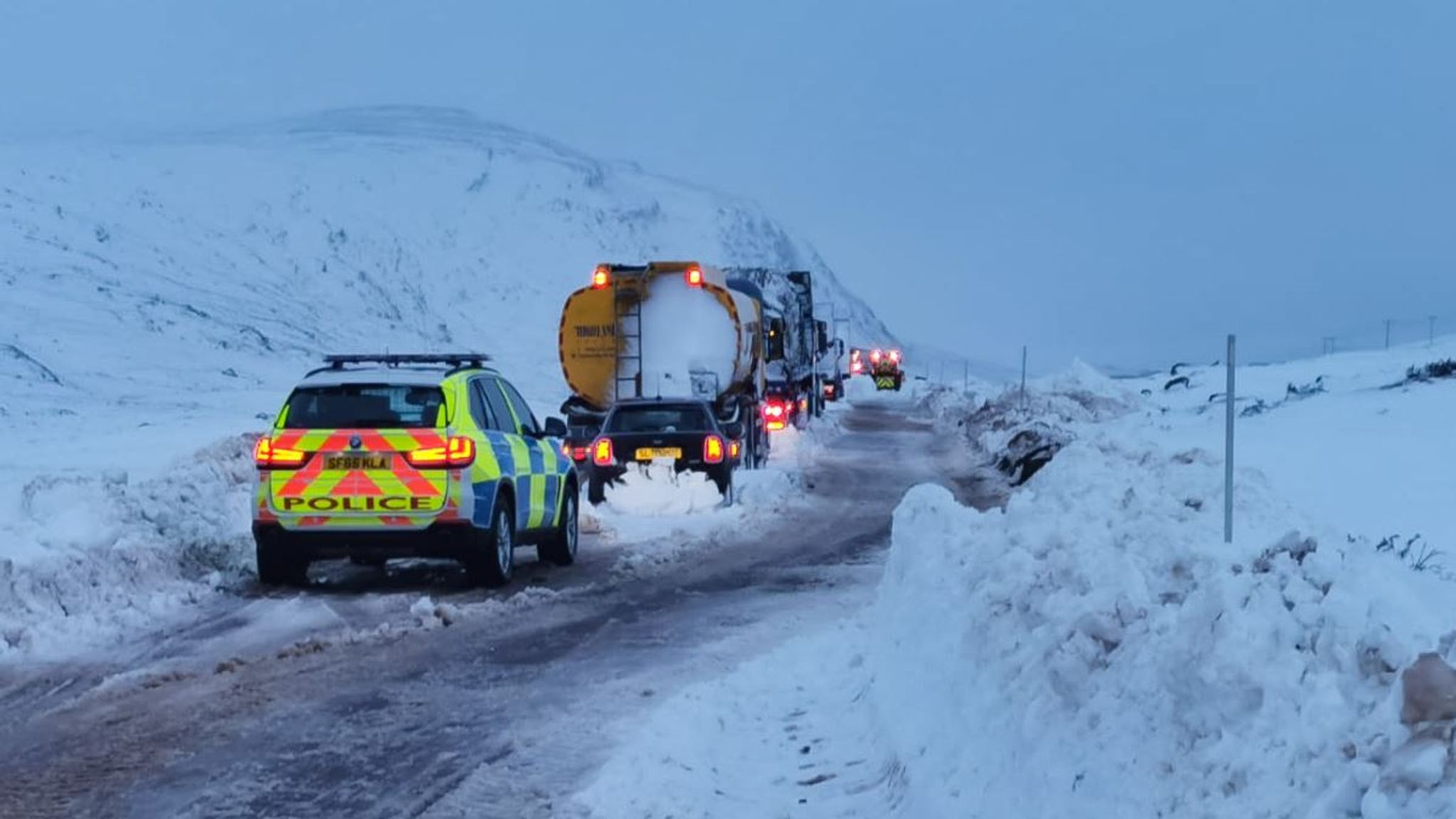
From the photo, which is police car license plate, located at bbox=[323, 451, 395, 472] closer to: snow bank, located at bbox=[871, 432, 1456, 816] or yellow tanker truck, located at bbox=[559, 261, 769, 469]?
snow bank, located at bbox=[871, 432, 1456, 816]

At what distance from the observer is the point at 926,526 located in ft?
31.4

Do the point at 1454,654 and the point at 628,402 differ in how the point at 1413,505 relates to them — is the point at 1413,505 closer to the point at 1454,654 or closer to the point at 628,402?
the point at 628,402

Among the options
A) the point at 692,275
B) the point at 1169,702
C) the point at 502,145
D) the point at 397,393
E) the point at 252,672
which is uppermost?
the point at 502,145

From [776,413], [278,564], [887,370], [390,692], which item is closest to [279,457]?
[278,564]

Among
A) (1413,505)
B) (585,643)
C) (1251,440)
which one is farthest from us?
(1251,440)

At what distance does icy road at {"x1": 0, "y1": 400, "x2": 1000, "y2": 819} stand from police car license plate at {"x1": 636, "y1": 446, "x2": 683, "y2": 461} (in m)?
4.81

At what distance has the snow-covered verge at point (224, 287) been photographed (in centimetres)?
1290

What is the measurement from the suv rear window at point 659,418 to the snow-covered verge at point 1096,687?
965 cm

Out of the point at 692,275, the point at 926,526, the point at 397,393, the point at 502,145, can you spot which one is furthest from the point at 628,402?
the point at 502,145

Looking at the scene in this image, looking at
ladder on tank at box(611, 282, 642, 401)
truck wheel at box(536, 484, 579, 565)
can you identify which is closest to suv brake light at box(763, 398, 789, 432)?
ladder on tank at box(611, 282, 642, 401)

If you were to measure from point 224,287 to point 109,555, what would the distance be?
6218 centimetres

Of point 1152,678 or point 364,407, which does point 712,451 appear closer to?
point 364,407

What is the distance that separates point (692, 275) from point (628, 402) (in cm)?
495

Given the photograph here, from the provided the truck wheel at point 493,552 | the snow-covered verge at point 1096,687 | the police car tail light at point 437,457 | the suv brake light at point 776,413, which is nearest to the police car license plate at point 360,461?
the police car tail light at point 437,457
